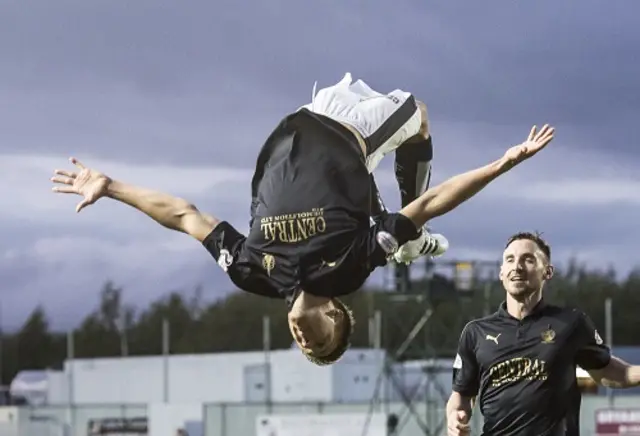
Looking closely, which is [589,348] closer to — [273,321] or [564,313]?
[564,313]

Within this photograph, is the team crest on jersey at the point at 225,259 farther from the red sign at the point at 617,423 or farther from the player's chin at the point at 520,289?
the red sign at the point at 617,423

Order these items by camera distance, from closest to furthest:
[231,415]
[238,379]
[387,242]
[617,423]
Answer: [387,242]
[617,423]
[231,415]
[238,379]

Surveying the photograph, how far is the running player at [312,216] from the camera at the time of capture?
6938 millimetres

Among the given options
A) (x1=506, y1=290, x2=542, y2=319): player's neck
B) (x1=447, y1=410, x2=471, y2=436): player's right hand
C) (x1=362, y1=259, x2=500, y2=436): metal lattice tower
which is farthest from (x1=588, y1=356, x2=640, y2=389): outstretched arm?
(x1=362, y1=259, x2=500, y2=436): metal lattice tower

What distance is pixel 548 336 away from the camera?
731 cm

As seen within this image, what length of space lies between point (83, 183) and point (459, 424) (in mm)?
2055

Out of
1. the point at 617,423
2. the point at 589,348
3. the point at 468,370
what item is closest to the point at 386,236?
the point at 468,370

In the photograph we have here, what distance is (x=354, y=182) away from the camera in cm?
712

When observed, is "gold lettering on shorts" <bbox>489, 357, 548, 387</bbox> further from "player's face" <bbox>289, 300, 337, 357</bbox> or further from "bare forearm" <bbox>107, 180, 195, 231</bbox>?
"bare forearm" <bbox>107, 180, 195, 231</bbox>

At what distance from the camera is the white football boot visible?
8086mm

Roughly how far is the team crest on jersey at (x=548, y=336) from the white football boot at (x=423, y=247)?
37.3 inches

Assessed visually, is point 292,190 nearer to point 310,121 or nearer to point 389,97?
point 310,121

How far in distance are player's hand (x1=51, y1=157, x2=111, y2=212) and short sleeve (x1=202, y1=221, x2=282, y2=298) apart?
Answer: 546mm

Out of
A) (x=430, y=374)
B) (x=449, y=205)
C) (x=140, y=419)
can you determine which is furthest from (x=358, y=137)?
(x=140, y=419)
